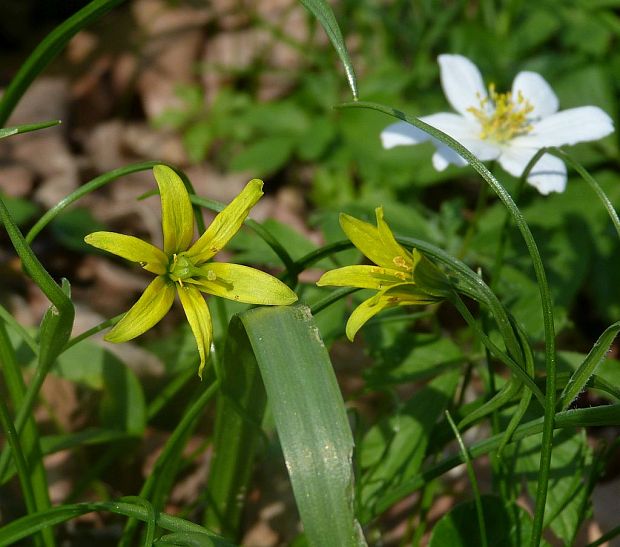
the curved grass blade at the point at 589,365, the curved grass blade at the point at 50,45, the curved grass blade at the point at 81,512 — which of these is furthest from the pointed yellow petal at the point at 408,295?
the curved grass blade at the point at 50,45

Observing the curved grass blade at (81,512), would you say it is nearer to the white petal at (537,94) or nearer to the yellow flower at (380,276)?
the yellow flower at (380,276)

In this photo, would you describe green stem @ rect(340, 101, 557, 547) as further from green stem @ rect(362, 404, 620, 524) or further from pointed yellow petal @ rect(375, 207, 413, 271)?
pointed yellow petal @ rect(375, 207, 413, 271)

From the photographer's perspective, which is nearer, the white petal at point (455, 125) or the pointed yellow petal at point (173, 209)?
the pointed yellow petal at point (173, 209)

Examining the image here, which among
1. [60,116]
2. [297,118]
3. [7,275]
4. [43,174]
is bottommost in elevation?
[7,275]

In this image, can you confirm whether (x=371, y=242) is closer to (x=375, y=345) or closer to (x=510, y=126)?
(x=375, y=345)

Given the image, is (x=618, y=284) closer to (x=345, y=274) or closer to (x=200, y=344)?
(x=345, y=274)

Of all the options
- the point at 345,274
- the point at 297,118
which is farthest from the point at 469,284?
the point at 297,118

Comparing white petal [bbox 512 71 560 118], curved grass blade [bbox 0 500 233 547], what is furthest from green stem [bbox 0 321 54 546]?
white petal [bbox 512 71 560 118]

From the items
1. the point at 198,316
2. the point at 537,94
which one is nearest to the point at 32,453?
the point at 198,316
